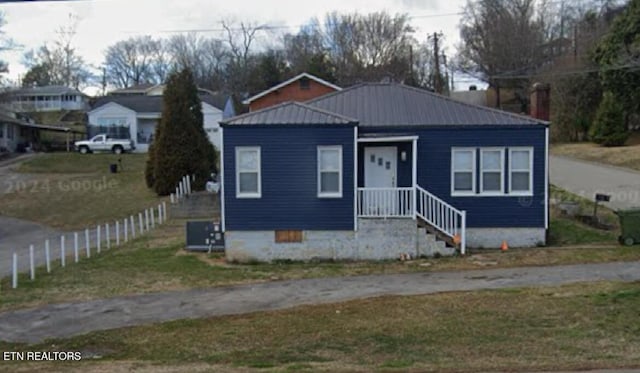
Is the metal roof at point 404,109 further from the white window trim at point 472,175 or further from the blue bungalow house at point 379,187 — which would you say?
the white window trim at point 472,175

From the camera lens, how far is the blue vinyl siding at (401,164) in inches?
791

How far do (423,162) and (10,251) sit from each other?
13762 millimetres

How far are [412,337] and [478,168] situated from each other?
10.5 metres

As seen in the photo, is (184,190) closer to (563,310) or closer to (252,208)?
(252,208)

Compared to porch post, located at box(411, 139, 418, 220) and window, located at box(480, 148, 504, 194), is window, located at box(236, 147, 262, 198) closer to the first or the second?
porch post, located at box(411, 139, 418, 220)

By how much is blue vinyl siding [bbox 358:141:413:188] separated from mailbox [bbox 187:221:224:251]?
14.1ft

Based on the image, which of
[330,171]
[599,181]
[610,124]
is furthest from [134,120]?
[330,171]

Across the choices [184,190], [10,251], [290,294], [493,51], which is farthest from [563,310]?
[493,51]

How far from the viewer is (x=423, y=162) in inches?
778

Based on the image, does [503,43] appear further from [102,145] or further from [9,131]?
[9,131]

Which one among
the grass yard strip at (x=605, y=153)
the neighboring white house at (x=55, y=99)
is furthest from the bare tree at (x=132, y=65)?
the grass yard strip at (x=605, y=153)

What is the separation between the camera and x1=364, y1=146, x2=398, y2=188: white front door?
20.3 metres

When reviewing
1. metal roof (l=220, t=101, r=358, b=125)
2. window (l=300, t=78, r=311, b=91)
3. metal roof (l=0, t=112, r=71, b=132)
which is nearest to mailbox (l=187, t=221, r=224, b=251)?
metal roof (l=220, t=101, r=358, b=125)

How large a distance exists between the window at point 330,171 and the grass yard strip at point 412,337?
19.8 ft
